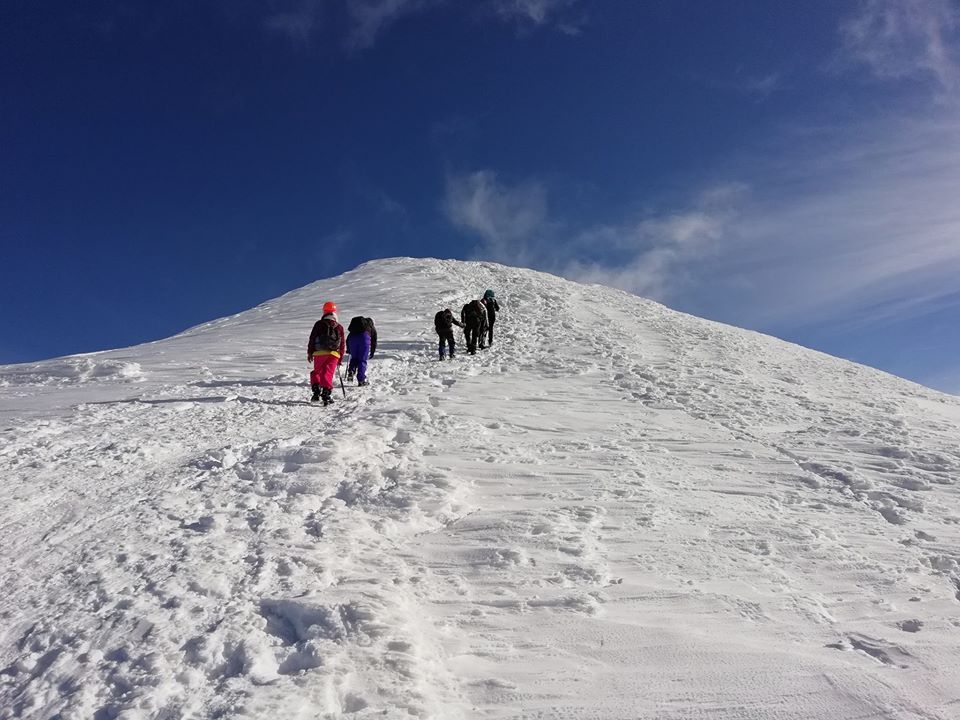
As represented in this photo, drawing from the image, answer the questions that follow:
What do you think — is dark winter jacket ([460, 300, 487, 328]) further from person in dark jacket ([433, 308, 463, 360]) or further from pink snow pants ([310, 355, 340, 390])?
pink snow pants ([310, 355, 340, 390])

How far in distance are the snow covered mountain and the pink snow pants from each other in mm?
650

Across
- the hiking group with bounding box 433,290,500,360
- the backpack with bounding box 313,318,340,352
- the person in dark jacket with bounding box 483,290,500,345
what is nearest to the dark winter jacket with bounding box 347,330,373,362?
the backpack with bounding box 313,318,340,352

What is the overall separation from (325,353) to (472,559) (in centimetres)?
654

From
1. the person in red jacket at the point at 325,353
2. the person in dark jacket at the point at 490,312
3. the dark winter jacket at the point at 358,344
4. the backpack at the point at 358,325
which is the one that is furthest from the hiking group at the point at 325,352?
the person in dark jacket at the point at 490,312

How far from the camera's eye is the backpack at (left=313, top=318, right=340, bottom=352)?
10602 mm

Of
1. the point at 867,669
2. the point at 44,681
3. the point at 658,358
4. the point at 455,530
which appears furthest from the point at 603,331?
the point at 44,681

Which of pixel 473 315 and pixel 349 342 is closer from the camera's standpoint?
pixel 349 342

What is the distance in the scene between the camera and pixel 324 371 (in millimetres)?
10414

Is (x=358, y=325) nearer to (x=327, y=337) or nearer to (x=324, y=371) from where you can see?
(x=327, y=337)

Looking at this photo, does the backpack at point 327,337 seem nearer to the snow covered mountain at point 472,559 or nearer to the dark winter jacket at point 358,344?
the snow covered mountain at point 472,559

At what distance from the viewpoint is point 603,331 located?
19.0 meters

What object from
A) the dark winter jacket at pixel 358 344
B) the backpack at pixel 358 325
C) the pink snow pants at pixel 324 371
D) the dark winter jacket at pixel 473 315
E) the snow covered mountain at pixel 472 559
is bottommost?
the snow covered mountain at pixel 472 559

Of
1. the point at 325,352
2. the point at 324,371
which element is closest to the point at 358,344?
the point at 325,352

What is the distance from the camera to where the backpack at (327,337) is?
10.6 m
